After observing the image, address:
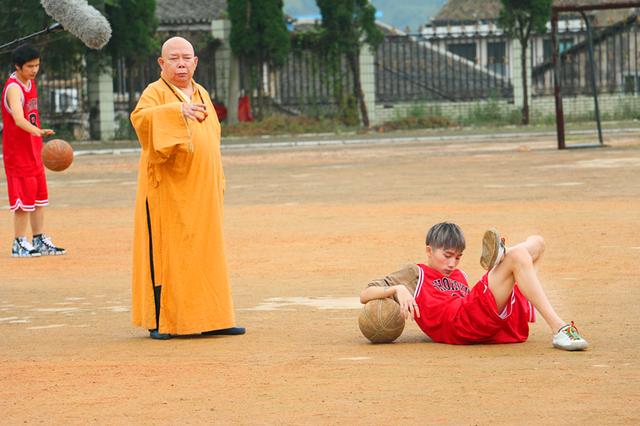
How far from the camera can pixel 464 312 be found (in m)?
8.59

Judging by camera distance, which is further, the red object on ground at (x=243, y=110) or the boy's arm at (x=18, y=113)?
the red object on ground at (x=243, y=110)

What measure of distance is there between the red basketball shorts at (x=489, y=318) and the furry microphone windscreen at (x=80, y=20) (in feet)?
9.86

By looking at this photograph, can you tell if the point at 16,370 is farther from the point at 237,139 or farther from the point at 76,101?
the point at 76,101

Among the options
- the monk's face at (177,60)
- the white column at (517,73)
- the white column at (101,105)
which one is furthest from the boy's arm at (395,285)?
the white column at (517,73)

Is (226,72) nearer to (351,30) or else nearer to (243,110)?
(243,110)

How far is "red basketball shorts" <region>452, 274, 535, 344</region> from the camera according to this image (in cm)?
848

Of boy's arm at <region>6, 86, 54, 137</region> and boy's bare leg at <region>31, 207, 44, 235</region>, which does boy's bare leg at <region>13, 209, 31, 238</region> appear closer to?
boy's bare leg at <region>31, 207, 44, 235</region>

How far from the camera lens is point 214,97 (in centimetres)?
4547

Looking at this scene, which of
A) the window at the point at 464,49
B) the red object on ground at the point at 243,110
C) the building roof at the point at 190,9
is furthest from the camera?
the building roof at the point at 190,9

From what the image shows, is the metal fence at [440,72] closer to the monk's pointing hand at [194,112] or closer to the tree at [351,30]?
the tree at [351,30]

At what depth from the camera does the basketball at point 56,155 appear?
554 inches

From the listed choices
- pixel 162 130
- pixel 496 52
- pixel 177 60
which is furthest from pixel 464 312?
pixel 496 52

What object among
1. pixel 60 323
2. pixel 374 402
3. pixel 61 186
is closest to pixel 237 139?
pixel 61 186

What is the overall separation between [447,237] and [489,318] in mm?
524
